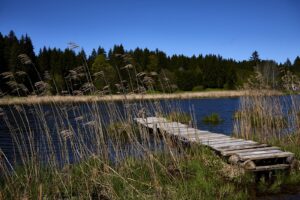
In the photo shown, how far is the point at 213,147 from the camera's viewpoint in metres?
6.14

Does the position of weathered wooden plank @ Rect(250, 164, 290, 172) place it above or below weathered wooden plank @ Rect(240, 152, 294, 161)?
below

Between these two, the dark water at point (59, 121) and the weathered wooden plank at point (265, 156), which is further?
the dark water at point (59, 121)

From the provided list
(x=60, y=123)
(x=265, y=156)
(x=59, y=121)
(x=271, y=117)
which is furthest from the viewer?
(x=59, y=121)

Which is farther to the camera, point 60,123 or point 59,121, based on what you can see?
point 59,121

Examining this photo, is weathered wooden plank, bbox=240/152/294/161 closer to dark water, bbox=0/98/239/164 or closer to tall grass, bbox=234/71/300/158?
dark water, bbox=0/98/239/164

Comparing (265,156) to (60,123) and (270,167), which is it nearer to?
(270,167)

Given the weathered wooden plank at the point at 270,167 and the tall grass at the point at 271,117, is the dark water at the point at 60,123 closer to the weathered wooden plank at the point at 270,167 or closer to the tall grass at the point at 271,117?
the tall grass at the point at 271,117

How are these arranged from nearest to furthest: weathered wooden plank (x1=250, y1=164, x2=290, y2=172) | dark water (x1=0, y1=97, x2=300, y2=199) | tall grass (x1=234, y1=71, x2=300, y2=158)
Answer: weathered wooden plank (x1=250, y1=164, x2=290, y2=172) < dark water (x1=0, y1=97, x2=300, y2=199) < tall grass (x1=234, y1=71, x2=300, y2=158)

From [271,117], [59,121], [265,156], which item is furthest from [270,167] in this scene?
[59,121]

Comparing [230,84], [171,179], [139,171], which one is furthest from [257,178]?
[230,84]

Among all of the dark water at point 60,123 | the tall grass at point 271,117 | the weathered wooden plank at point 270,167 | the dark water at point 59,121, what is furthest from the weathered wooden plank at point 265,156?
the tall grass at point 271,117

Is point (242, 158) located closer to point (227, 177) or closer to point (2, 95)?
point (227, 177)

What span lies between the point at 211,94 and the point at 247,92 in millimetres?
29029

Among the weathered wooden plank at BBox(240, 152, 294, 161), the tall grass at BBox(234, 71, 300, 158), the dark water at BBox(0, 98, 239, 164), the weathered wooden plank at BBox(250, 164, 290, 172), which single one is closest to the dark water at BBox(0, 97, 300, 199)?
the dark water at BBox(0, 98, 239, 164)
